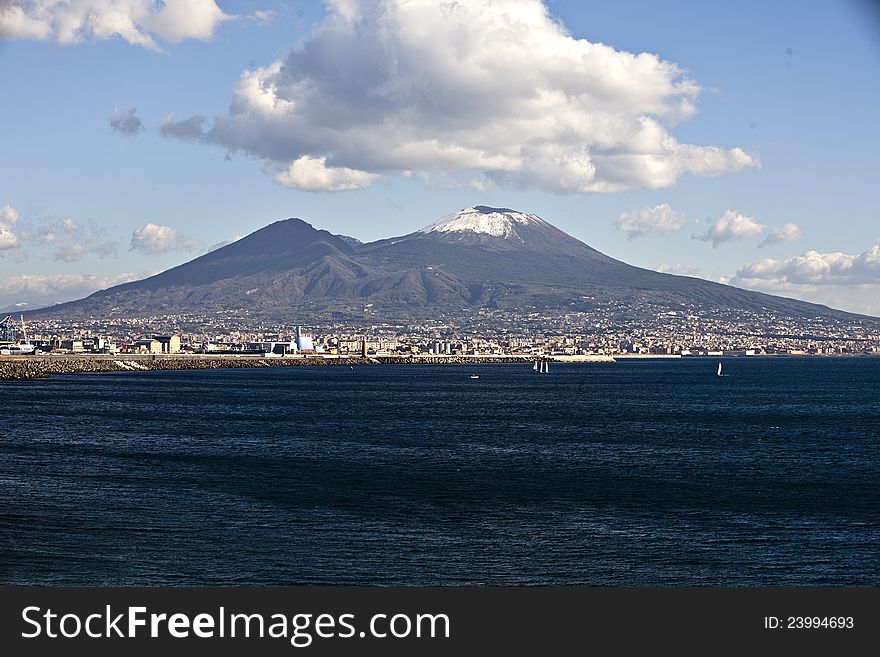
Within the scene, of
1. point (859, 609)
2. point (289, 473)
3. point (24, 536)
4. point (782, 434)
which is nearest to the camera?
point (859, 609)

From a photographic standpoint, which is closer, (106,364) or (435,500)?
A: (435,500)

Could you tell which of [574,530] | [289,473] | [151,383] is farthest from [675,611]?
[151,383]

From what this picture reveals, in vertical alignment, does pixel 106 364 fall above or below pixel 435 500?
above

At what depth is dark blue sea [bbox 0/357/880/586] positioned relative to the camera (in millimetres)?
21625

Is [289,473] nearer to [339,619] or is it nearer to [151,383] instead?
[339,619]

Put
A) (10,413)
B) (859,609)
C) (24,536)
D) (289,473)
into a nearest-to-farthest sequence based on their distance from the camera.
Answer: (859,609), (24,536), (289,473), (10,413)

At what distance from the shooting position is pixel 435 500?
30.3 m

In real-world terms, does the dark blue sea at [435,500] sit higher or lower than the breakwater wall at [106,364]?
lower

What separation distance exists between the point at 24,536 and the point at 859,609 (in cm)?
1705

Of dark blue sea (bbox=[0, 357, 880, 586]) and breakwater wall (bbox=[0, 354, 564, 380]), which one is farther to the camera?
breakwater wall (bbox=[0, 354, 564, 380])

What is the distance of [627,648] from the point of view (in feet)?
43.1

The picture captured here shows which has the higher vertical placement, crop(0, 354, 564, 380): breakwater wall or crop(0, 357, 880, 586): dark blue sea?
crop(0, 354, 564, 380): breakwater wall

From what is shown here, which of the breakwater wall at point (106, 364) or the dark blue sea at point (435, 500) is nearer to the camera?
the dark blue sea at point (435, 500)

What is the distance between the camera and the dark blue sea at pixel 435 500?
21.6m
